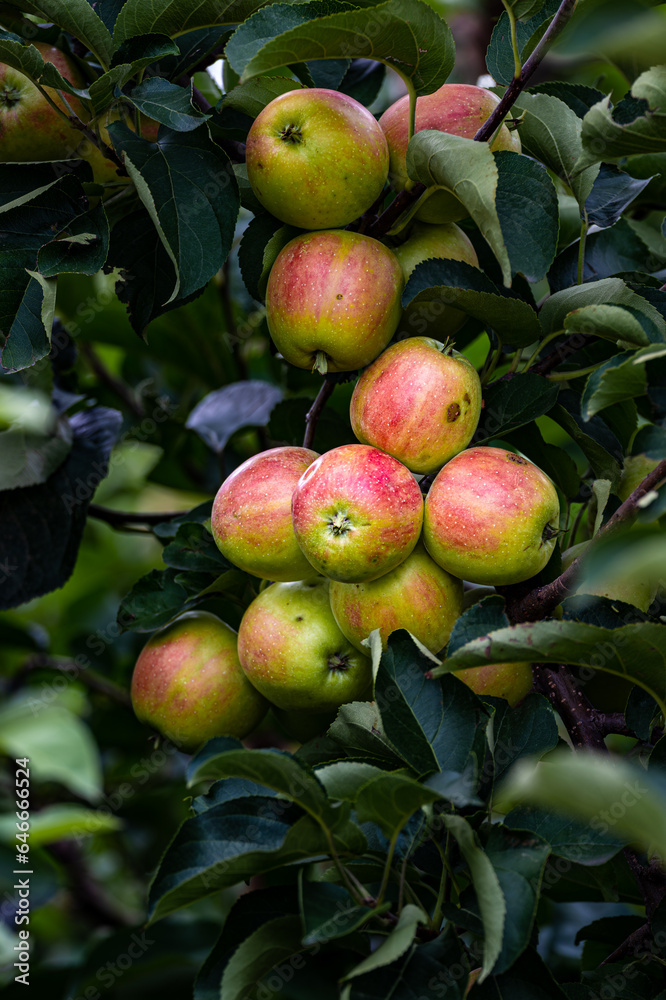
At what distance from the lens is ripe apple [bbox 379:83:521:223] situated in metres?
0.99

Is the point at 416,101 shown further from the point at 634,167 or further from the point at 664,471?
the point at 664,471

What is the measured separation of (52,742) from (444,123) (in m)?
1.43

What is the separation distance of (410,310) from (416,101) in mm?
273

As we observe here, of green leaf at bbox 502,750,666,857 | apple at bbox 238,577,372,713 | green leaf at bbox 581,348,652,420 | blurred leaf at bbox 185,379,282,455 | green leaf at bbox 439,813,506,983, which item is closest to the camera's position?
green leaf at bbox 502,750,666,857

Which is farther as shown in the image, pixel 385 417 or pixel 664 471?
pixel 385 417

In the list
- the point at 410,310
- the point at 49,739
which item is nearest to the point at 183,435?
the point at 49,739

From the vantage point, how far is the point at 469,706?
0.85 meters

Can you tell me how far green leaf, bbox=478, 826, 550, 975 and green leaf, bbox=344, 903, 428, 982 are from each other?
0.08 metres

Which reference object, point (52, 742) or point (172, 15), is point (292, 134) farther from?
point (52, 742)

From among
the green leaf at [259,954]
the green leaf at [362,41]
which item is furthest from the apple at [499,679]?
the green leaf at [362,41]

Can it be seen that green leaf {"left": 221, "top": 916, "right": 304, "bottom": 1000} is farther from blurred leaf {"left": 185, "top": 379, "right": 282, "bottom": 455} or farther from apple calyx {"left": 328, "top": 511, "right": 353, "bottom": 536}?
blurred leaf {"left": 185, "top": 379, "right": 282, "bottom": 455}

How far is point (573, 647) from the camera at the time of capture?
76cm

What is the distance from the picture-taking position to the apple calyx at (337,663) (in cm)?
99

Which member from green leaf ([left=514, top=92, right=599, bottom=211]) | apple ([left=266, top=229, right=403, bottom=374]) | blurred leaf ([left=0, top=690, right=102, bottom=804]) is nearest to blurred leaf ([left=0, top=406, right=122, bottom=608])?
blurred leaf ([left=0, top=690, right=102, bottom=804])
